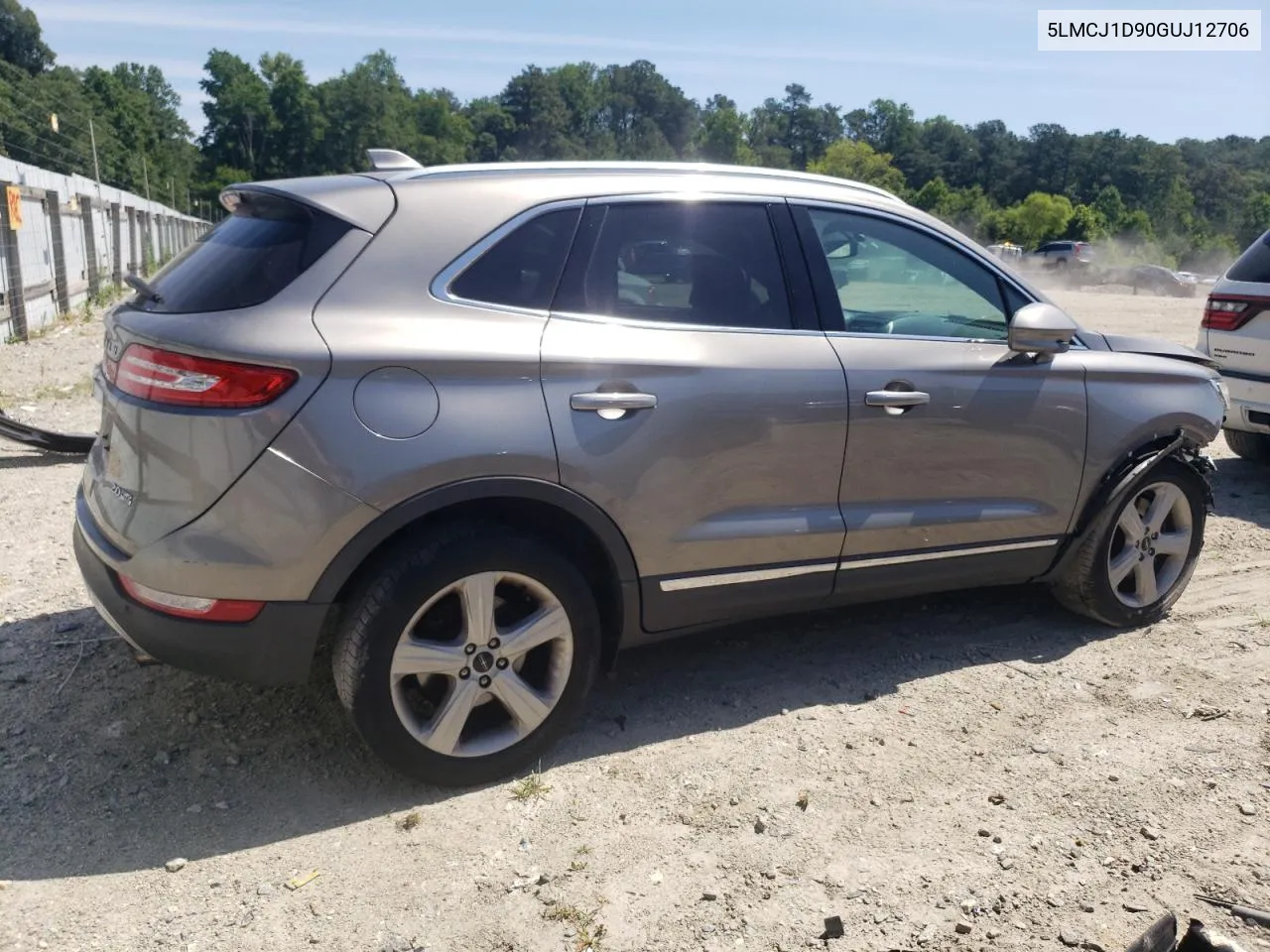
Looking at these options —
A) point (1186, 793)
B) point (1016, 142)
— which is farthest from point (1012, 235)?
point (1186, 793)

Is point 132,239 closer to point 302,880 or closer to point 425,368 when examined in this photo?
point 425,368

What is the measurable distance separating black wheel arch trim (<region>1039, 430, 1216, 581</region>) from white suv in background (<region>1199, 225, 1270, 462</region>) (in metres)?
2.66

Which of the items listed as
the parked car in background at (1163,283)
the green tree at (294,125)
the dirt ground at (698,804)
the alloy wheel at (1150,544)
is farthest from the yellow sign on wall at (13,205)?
the green tree at (294,125)

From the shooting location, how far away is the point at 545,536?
3408 millimetres

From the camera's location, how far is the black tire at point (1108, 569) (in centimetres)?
452

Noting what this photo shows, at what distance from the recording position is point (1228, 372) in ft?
23.2

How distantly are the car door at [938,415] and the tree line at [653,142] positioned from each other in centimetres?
6068

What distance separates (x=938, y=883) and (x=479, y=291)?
209cm

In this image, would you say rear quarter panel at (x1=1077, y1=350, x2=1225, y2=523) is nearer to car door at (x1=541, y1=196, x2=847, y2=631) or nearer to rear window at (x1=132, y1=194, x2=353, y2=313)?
car door at (x1=541, y1=196, x2=847, y2=631)

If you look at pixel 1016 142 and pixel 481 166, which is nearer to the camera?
pixel 481 166

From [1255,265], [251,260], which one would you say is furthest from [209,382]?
[1255,265]

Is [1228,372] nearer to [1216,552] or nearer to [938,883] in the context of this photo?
[1216,552]

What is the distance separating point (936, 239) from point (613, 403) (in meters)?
1.66

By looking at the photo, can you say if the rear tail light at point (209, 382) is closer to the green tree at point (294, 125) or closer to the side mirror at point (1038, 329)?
the side mirror at point (1038, 329)
